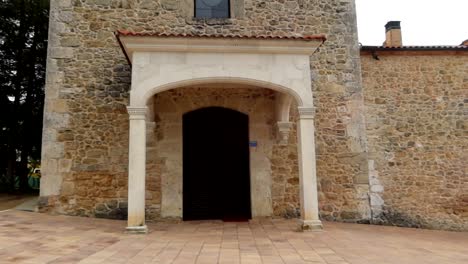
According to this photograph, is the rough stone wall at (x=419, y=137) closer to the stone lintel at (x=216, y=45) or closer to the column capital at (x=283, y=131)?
the column capital at (x=283, y=131)

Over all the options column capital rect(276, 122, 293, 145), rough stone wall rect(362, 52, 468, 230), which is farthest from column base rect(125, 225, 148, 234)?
rough stone wall rect(362, 52, 468, 230)

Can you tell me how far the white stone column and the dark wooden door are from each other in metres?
2.23

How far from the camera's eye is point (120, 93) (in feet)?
27.3

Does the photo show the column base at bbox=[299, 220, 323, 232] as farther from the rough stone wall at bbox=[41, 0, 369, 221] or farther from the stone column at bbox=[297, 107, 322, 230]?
the rough stone wall at bbox=[41, 0, 369, 221]

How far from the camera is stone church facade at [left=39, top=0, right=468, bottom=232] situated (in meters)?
8.06

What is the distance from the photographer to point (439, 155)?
362 inches

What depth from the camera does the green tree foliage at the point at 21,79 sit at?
11859mm

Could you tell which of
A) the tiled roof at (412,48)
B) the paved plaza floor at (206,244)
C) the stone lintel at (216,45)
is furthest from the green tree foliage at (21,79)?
the tiled roof at (412,48)

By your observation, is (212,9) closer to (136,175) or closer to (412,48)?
(136,175)

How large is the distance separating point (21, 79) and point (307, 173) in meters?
10.4

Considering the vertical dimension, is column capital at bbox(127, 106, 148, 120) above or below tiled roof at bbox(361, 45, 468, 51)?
below

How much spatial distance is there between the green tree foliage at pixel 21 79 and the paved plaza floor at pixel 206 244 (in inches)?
211

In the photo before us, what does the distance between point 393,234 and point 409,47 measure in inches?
194

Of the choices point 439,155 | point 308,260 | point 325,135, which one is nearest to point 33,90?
point 325,135
